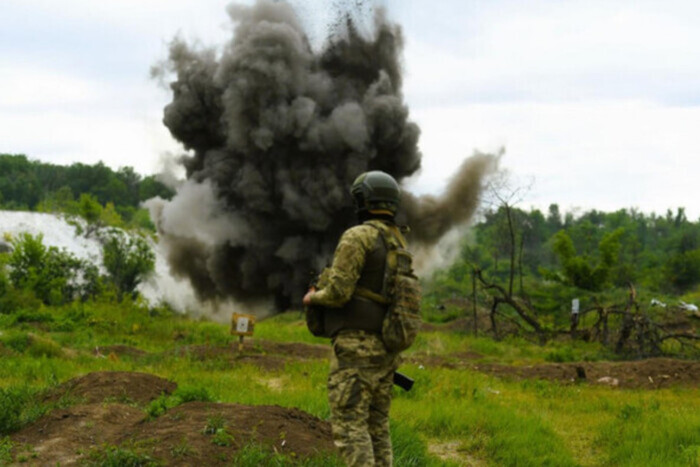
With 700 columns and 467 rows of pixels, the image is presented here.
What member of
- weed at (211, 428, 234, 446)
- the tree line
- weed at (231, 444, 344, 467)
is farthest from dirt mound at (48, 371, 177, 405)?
the tree line

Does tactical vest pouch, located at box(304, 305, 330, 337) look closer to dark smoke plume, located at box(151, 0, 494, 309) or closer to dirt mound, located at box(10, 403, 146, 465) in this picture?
dirt mound, located at box(10, 403, 146, 465)

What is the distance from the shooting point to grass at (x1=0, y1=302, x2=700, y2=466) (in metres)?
7.19

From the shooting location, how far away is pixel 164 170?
71.0 ft

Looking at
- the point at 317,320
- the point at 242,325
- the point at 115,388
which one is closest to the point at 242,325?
the point at 242,325

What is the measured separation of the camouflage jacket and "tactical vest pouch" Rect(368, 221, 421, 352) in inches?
7.4

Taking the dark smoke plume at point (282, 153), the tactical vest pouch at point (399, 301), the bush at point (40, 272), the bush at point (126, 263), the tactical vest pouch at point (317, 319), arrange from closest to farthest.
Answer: the tactical vest pouch at point (399, 301), the tactical vest pouch at point (317, 319), the dark smoke plume at point (282, 153), the bush at point (40, 272), the bush at point (126, 263)

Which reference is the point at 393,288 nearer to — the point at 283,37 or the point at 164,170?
the point at 283,37

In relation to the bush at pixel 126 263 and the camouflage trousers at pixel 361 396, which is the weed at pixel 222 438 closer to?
the camouflage trousers at pixel 361 396

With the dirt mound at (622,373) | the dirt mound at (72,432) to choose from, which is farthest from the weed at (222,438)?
the dirt mound at (622,373)

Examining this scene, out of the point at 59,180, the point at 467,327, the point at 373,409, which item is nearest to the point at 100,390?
the point at 373,409

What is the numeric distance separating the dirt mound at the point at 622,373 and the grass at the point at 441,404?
70cm

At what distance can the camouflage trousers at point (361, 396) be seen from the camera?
4.99 meters

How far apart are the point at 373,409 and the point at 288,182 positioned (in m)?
14.5

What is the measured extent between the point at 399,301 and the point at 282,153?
1512 cm
